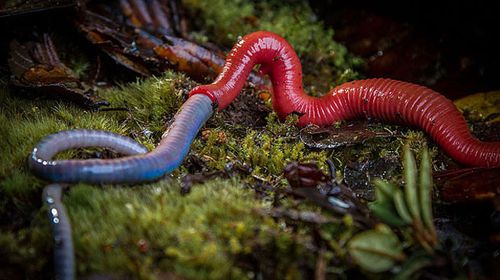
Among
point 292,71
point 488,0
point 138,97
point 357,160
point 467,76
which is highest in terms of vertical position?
point 488,0

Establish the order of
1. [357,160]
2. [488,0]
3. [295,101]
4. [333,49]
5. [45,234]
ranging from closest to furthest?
[45,234]
[357,160]
[295,101]
[488,0]
[333,49]

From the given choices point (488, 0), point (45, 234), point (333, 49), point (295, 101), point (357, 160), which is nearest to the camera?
point (45, 234)

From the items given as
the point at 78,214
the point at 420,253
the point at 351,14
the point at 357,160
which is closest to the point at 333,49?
the point at 351,14

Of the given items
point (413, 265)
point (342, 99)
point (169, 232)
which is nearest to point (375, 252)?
point (413, 265)

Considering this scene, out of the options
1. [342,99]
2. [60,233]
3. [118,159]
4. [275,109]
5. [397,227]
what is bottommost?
[60,233]

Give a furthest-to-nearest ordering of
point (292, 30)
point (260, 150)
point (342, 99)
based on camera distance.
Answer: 1. point (292, 30)
2. point (342, 99)
3. point (260, 150)

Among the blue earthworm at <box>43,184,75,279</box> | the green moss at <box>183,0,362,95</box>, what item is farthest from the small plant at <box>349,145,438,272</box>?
the green moss at <box>183,0,362,95</box>

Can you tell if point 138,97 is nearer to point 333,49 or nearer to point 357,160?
point 357,160

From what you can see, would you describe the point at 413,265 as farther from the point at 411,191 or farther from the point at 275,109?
the point at 275,109
